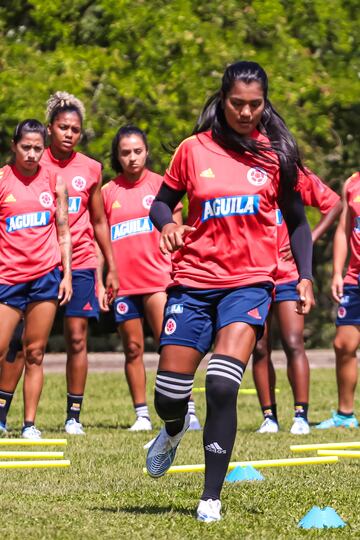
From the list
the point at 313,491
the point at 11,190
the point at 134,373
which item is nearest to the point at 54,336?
the point at 134,373

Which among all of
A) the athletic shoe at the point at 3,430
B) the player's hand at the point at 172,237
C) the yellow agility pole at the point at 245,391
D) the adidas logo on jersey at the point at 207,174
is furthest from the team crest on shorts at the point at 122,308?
the player's hand at the point at 172,237

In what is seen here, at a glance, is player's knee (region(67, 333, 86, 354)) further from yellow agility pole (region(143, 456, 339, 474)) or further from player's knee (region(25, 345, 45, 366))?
yellow agility pole (region(143, 456, 339, 474))

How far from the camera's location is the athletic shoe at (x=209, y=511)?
21.0ft

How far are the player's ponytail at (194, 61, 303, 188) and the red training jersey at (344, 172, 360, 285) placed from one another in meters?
4.29

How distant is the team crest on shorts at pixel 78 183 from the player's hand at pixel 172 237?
14.0ft

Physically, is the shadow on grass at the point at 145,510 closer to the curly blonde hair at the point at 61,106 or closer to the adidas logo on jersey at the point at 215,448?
the adidas logo on jersey at the point at 215,448

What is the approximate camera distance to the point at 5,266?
396 inches

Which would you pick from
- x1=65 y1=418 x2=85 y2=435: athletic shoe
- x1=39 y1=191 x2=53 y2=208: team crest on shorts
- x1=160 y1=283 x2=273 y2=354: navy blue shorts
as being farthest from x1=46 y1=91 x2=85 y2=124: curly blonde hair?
x1=160 y1=283 x2=273 y2=354: navy blue shorts

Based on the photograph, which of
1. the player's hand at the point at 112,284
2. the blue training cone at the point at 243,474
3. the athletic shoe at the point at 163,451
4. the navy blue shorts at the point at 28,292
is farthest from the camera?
the player's hand at the point at 112,284

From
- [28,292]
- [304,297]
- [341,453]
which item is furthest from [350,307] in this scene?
[304,297]

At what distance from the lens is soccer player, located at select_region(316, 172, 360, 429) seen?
36.7 feet

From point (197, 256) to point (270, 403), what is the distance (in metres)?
4.48

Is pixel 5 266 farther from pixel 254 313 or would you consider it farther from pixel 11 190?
pixel 254 313

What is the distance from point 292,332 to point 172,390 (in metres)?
4.31
